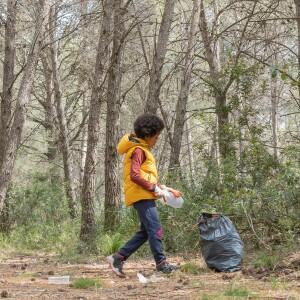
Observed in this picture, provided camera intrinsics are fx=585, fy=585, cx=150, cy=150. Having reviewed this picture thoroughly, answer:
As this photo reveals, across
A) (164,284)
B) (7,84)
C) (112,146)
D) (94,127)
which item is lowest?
(164,284)

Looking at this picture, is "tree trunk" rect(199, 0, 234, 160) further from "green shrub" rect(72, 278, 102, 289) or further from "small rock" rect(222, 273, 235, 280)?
"green shrub" rect(72, 278, 102, 289)

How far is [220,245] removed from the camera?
6750 millimetres

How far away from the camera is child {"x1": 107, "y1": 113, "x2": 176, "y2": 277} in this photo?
21.1ft

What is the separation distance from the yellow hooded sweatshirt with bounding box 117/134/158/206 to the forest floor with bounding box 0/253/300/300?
89cm

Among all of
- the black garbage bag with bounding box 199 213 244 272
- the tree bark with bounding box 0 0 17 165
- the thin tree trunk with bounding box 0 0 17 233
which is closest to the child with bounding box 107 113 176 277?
the black garbage bag with bounding box 199 213 244 272

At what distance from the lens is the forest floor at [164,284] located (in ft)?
17.1

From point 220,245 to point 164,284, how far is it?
42.4 inches

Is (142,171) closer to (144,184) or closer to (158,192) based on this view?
(144,184)

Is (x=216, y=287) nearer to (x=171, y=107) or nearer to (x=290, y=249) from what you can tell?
(x=290, y=249)

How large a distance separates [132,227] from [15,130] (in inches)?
108

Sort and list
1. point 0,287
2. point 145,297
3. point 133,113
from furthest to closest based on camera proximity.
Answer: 1. point 133,113
2. point 0,287
3. point 145,297

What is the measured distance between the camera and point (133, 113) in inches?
885

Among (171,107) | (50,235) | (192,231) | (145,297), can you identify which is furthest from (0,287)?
(171,107)

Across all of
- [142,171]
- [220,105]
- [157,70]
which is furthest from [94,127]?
[142,171]
